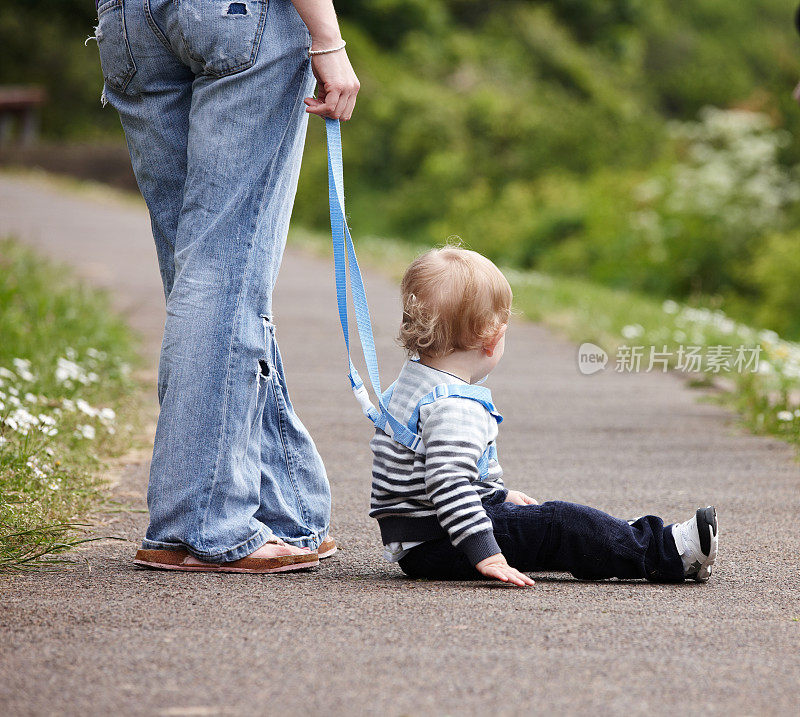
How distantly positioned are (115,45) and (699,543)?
1.61 meters

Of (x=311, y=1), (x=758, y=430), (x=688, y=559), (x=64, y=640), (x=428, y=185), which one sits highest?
(x=428, y=185)

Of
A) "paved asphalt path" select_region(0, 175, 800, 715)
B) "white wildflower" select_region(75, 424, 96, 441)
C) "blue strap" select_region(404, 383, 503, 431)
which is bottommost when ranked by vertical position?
"paved asphalt path" select_region(0, 175, 800, 715)

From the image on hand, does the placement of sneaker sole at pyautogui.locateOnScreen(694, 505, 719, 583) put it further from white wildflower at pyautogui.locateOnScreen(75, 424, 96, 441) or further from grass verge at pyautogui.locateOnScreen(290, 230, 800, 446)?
white wildflower at pyautogui.locateOnScreen(75, 424, 96, 441)

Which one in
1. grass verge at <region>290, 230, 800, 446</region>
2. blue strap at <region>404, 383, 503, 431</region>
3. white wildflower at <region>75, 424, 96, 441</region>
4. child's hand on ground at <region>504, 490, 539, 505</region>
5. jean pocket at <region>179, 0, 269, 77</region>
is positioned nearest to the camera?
jean pocket at <region>179, 0, 269, 77</region>

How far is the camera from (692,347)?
6.24 meters

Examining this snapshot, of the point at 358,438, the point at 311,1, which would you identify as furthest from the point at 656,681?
the point at 358,438

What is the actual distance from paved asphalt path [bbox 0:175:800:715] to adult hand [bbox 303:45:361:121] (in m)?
0.98

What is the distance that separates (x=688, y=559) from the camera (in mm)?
2471

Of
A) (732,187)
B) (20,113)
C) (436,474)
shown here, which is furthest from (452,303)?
(20,113)

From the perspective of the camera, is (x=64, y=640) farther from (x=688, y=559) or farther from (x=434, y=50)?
(x=434, y=50)

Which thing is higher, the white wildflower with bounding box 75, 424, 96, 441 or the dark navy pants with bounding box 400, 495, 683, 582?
the white wildflower with bounding box 75, 424, 96, 441

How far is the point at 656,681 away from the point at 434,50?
2777cm

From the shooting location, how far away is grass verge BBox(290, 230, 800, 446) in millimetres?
4695

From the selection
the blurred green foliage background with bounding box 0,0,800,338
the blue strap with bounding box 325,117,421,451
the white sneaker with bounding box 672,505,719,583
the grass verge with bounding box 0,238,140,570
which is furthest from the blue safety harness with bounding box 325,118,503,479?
the blurred green foliage background with bounding box 0,0,800,338
